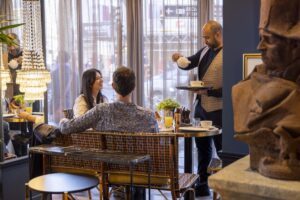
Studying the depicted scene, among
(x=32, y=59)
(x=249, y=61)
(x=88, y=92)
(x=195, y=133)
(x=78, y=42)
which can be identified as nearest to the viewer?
(x=249, y=61)

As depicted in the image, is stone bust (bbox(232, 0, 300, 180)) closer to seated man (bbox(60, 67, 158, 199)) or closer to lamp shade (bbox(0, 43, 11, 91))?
seated man (bbox(60, 67, 158, 199))

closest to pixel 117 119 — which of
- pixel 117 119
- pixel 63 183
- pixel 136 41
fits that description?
pixel 117 119

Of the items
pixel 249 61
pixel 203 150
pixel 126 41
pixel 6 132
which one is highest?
pixel 126 41

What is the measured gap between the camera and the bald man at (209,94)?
3.95m

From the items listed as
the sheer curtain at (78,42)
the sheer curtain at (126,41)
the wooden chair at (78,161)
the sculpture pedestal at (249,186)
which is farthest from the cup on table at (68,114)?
the sculpture pedestal at (249,186)

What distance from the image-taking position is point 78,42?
5578mm

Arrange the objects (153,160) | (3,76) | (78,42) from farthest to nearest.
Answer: (78,42) < (3,76) < (153,160)

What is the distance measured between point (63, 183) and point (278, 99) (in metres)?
1.50

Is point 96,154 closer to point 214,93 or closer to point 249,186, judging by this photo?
point 249,186

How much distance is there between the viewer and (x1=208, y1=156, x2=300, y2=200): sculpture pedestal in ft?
4.66

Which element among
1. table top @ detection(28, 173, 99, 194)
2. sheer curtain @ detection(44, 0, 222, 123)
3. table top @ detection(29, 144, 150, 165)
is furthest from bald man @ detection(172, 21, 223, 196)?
table top @ detection(28, 173, 99, 194)

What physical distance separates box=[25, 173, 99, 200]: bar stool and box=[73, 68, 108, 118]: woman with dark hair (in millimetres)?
1099

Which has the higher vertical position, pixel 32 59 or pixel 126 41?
pixel 126 41

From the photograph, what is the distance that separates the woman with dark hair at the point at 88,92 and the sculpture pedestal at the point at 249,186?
2.28 metres
